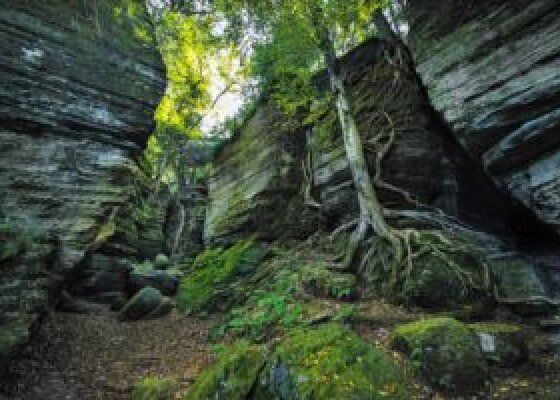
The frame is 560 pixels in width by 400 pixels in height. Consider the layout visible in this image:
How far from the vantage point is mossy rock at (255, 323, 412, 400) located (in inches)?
225

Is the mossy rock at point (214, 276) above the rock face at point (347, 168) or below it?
below

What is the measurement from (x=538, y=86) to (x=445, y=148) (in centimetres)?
337

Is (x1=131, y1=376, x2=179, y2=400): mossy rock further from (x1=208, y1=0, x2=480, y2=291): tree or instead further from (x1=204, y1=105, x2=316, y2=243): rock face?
(x1=204, y1=105, x2=316, y2=243): rock face

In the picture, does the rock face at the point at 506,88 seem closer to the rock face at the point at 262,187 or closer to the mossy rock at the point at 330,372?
the mossy rock at the point at 330,372

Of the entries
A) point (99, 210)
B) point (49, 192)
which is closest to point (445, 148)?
point (99, 210)

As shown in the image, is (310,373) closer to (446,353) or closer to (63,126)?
(446,353)

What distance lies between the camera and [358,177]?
459 inches

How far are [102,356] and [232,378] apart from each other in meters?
4.16

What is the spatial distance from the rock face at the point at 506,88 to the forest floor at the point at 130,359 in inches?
156

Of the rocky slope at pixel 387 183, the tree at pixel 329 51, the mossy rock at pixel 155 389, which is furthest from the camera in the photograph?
the tree at pixel 329 51

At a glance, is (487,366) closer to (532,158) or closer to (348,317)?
(348,317)

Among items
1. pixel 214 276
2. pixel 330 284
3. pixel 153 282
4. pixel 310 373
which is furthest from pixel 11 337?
pixel 153 282

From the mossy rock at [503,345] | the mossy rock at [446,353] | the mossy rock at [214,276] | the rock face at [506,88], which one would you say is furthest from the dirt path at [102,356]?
the rock face at [506,88]

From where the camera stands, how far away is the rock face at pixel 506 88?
8992 millimetres
